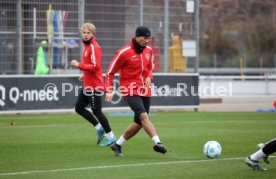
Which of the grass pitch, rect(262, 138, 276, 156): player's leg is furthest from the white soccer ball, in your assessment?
rect(262, 138, 276, 156): player's leg

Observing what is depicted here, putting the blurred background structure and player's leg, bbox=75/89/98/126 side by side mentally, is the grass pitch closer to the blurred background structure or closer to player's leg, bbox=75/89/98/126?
player's leg, bbox=75/89/98/126

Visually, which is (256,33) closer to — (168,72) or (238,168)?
(168,72)

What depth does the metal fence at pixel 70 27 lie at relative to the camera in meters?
22.9

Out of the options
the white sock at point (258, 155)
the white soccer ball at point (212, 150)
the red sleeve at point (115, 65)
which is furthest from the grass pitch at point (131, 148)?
the red sleeve at point (115, 65)

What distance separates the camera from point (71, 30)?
77.5ft

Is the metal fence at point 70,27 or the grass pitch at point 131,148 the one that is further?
the metal fence at point 70,27

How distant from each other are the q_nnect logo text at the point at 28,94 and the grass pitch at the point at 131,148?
0.54 m

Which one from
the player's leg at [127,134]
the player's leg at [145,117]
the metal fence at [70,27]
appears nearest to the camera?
the player's leg at [145,117]

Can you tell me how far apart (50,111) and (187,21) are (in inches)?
249

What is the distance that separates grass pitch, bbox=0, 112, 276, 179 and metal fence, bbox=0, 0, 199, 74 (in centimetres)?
248

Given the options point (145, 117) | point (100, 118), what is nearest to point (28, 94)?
point (100, 118)

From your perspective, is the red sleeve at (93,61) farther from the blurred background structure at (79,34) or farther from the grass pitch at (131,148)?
the blurred background structure at (79,34)

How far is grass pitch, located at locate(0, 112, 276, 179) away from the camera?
35.5 feet

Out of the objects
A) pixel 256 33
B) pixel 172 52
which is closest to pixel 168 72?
pixel 172 52
